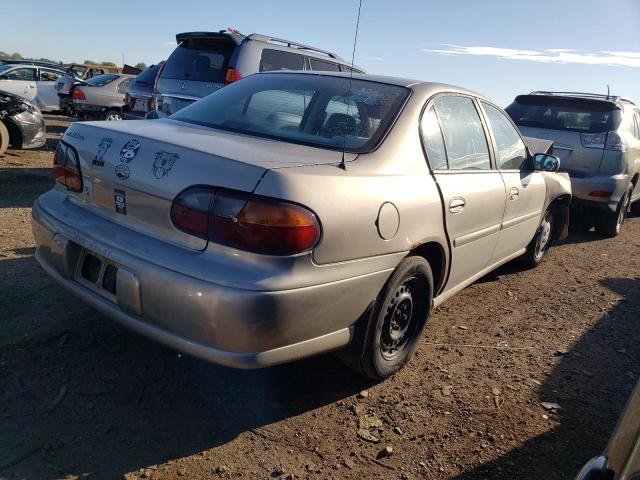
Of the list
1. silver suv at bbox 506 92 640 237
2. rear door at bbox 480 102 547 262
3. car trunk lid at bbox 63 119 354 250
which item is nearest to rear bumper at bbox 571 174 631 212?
silver suv at bbox 506 92 640 237

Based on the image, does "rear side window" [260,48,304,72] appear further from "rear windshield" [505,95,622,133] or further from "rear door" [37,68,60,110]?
"rear door" [37,68,60,110]

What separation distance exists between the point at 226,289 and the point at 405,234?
100cm

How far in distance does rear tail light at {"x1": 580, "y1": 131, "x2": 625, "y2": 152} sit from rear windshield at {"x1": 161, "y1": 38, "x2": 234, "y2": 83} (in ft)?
15.2

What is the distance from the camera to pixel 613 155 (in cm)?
668

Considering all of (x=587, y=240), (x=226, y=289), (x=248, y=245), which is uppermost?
(x=248, y=245)

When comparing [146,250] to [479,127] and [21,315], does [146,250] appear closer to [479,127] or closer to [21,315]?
Result: [21,315]

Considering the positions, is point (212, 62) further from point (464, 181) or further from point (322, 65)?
point (464, 181)

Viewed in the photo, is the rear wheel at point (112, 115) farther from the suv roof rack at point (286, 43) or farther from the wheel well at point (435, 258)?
the wheel well at point (435, 258)

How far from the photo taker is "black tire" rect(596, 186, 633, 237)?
23.5 feet

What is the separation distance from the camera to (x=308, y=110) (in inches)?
125

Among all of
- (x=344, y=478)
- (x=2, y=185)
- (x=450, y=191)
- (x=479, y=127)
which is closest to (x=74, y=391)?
(x=344, y=478)

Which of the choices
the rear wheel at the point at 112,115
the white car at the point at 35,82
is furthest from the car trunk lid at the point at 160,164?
the white car at the point at 35,82

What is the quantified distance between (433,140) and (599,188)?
179 inches

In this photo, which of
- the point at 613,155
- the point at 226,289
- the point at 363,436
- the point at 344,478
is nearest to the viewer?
the point at 226,289
